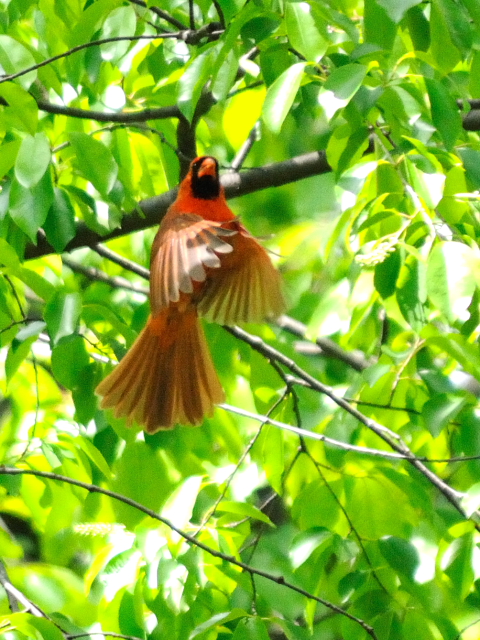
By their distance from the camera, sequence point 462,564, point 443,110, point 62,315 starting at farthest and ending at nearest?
point 62,315 → point 462,564 → point 443,110

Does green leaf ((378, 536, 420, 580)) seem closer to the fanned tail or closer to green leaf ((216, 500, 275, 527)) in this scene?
green leaf ((216, 500, 275, 527))

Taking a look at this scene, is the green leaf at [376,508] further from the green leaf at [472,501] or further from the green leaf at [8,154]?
the green leaf at [8,154]

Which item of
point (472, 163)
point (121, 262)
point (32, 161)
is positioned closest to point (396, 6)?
point (472, 163)

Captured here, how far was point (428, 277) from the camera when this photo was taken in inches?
68.2

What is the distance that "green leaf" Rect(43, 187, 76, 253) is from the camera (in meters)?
2.46

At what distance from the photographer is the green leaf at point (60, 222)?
2461 millimetres

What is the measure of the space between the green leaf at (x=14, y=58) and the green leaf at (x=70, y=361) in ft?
2.18

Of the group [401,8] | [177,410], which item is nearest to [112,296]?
[177,410]

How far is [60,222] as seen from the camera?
97.1 inches

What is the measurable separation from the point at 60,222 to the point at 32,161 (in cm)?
43

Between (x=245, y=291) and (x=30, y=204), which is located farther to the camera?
(x=245, y=291)

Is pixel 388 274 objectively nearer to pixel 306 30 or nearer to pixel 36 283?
pixel 306 30

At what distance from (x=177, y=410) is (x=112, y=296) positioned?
108cm

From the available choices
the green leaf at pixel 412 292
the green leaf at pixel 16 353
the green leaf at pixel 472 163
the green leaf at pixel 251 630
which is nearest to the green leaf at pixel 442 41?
the green leaf at pixel 472 163
